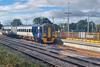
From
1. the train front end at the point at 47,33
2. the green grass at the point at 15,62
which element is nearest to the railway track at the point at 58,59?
the green grass at the point at 15,62

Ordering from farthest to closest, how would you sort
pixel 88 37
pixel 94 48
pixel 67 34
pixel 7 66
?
1. pixel 67 34
2. pixel 88 37
3. pixel 94 48
4. pixel 7 66

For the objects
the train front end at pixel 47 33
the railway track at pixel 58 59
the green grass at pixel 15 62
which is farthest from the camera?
the train front end at pixel 47 33

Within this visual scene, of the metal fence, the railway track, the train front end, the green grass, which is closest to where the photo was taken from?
the green grass

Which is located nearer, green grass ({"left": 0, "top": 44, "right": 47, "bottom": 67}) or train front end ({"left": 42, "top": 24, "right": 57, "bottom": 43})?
green grass ({"left": 0, "top": 44, "right": 47, "bottom": 67})

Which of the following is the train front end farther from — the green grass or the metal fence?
the green grass

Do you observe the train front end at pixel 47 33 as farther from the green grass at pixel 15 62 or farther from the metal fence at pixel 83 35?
the green grass at pixel 15 62

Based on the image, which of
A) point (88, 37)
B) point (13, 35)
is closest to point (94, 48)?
point (88, 37)

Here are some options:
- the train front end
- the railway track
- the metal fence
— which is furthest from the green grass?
the metal fence

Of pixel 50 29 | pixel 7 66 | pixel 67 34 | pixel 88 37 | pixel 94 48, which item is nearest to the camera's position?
pixel 7 66

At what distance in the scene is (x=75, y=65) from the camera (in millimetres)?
17031

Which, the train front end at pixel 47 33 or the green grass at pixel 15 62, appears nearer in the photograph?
the green grass at pixel 15 62

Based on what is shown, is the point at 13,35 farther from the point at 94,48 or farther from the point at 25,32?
the point at 94,48

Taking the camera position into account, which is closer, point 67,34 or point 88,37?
point 88,37

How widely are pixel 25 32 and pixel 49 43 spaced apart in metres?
10.9
